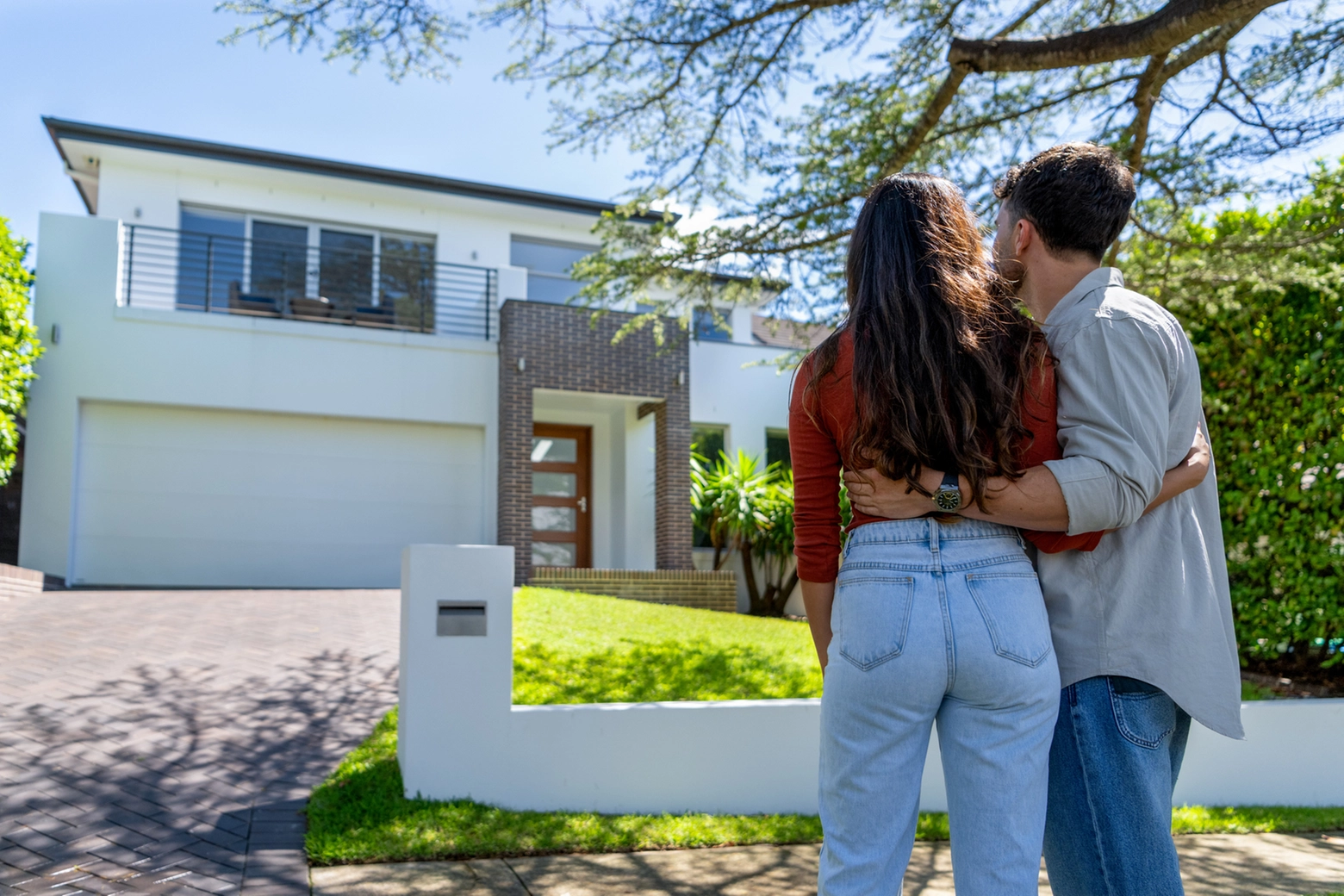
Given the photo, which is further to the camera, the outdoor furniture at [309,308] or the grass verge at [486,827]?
the outdoor furniture at [309,308]

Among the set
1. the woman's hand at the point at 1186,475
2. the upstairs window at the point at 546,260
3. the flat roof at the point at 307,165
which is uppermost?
the flat roof at the point at 307,165

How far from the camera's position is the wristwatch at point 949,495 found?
164 cm

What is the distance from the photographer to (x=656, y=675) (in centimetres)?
648

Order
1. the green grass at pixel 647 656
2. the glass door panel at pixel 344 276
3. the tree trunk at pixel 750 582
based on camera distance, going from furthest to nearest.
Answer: the glass door panel at pixel 344 276 < the tree trunk at pixel 750 582 < the green grass at pixel 647 656

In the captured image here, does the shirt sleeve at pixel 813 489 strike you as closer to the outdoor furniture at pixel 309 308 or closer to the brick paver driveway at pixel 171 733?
the brick paver driveway at pixel 171 733

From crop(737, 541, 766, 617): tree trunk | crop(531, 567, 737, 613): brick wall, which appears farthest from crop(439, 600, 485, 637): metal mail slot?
crop(737, 541, 766, 617): tree trunk

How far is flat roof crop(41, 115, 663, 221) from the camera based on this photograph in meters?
12.8

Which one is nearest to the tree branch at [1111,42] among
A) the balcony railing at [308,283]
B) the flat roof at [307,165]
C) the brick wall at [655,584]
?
the flat roof at [307,165]

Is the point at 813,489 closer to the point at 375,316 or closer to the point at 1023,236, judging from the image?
the point at 1023,236

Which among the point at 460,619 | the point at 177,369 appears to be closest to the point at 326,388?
the point at 177,369

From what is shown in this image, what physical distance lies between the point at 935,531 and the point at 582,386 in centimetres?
1180

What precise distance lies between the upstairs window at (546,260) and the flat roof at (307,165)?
0.85 meters

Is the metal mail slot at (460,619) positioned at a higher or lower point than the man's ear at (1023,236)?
lower

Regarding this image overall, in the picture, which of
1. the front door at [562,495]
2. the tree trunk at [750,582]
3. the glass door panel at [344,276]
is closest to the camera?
the tree trunk at [750,582]
